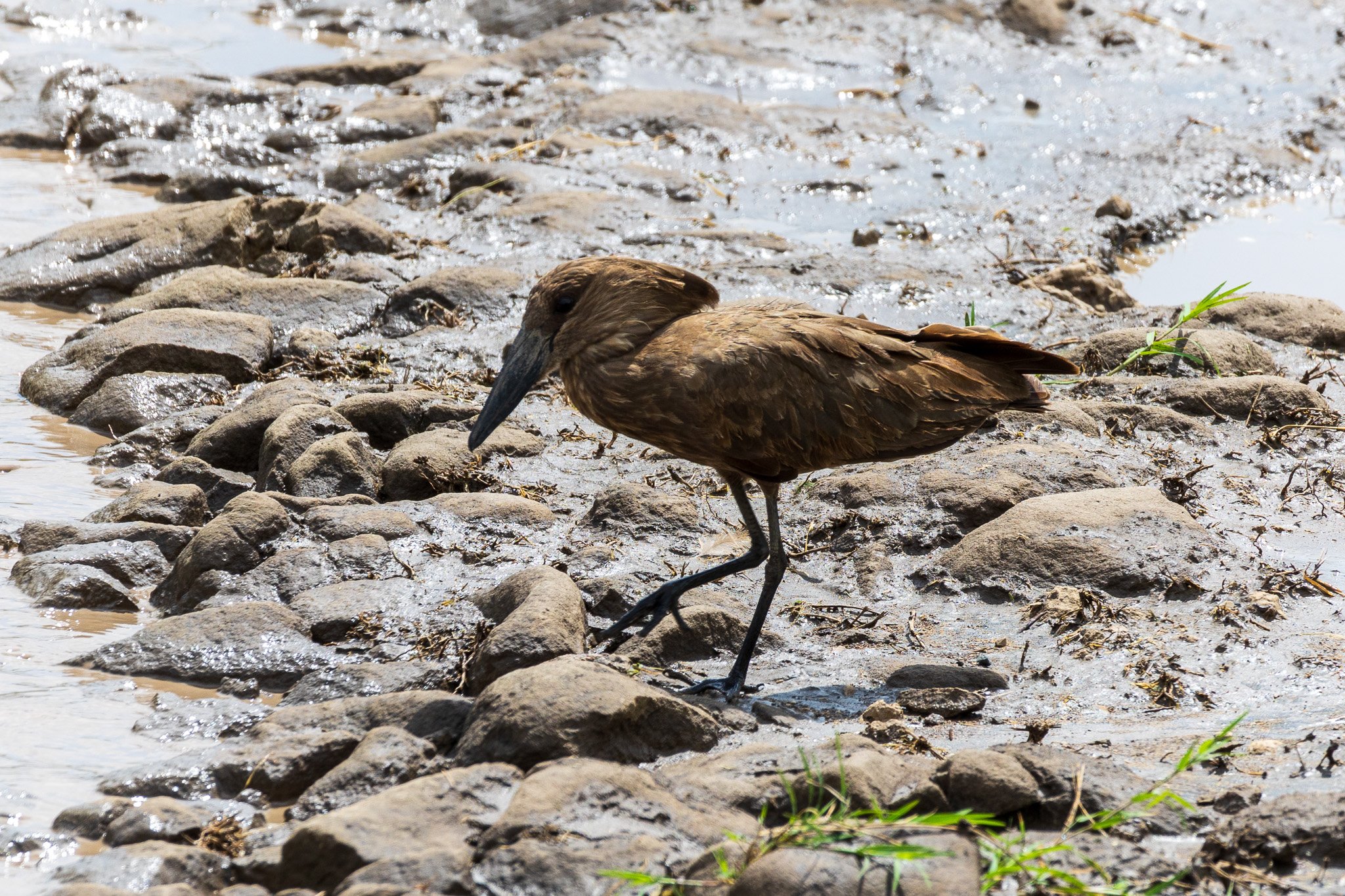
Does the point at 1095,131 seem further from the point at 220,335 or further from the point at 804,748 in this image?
the point at 804,748

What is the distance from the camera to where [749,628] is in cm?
476

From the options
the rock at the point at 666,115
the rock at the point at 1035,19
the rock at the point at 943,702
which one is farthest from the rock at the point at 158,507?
the rock at the point at 1035,19

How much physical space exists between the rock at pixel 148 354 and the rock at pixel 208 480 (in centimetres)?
131

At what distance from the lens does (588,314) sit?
4.87 metres

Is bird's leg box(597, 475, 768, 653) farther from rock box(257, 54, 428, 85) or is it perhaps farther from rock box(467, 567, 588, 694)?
rock box(257, 54, 428, 85)

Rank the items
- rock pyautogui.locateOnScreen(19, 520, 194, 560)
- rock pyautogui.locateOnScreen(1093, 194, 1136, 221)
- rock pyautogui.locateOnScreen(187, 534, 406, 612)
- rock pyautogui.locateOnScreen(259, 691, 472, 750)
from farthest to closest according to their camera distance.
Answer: rock pyautogui.locateOnScreen(1093, 194, 1136, 221), rock pyautogui.locateOnScreen(19, 520, 194, 560), rock pyautogui.locateOnScreen(187, 534, 406, 612), rock pyautogui.locateOnScreen(259, 691, 472, 750)

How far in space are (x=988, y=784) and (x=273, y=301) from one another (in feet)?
19.0

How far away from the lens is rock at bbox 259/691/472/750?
4.06 meters

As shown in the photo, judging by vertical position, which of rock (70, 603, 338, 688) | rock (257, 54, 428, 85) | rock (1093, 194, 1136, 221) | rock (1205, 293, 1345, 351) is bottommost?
rock (70, 603, 338, 688)

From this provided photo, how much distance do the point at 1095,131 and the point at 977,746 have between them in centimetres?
887

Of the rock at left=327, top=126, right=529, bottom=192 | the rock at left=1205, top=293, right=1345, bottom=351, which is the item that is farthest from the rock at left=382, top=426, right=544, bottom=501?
the rock at left=327, top=126, right=529, bottom=192

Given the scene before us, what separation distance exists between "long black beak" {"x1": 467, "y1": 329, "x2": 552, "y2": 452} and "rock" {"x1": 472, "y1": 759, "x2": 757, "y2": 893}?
1774 millimetres

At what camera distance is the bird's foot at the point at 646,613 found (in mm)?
4875

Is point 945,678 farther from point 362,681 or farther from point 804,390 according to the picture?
point 362,681
